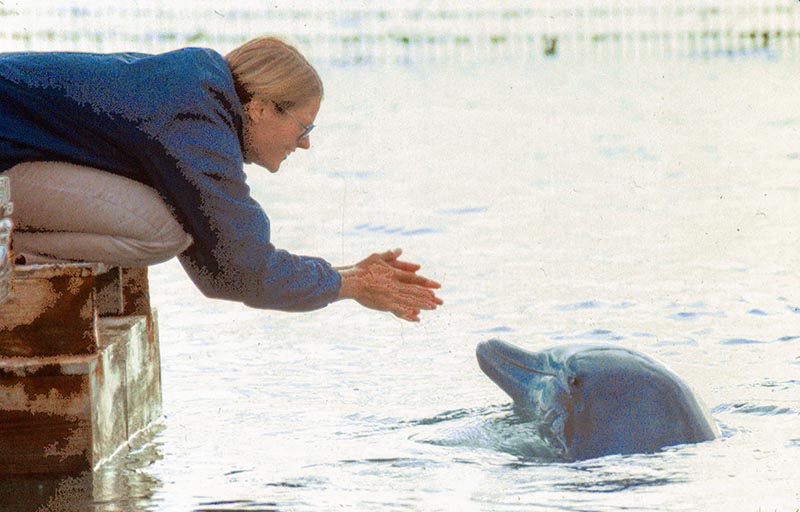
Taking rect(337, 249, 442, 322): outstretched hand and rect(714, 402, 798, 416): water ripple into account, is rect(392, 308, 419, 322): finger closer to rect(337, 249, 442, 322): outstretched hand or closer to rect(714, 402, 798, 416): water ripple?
rect(337, 249, 442, 322): outstretched hand

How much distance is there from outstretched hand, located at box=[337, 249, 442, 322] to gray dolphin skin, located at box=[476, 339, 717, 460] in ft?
2.21

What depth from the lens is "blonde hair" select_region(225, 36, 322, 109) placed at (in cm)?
567

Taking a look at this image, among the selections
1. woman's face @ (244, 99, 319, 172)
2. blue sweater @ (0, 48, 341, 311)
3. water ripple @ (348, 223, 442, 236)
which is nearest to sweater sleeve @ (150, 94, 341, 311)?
blue sweater @ (0, 48, 341, 311)

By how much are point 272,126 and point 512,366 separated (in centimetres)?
160

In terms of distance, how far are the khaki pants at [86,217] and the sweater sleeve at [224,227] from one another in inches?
4.0

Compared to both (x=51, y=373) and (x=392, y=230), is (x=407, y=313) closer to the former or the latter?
(x=51, y=373)

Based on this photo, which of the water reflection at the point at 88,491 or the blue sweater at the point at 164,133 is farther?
the blue sweater at the point at 164,133

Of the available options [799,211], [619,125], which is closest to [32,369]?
[799,211]

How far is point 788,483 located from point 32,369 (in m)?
2.68

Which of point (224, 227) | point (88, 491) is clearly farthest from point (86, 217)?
point (88, 491)

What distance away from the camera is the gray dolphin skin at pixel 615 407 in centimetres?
599

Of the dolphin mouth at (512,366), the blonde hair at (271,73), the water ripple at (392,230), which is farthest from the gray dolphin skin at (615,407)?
the water ripple at (392,230)

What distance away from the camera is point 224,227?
558cm

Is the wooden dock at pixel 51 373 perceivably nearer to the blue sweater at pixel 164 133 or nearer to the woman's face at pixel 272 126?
the blue sweater at pixel 164 133
